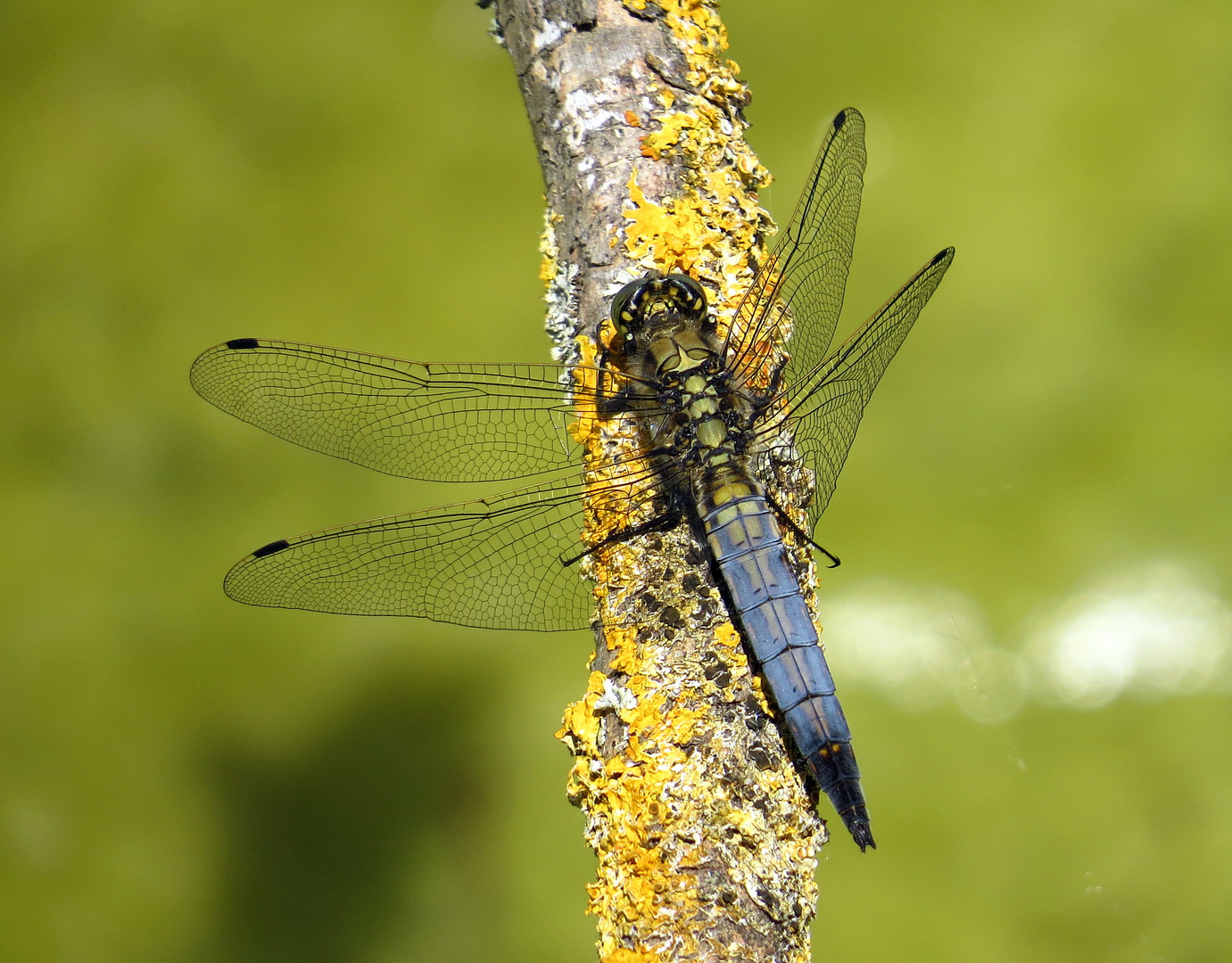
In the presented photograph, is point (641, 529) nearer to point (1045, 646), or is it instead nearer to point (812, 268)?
point (812, 268)

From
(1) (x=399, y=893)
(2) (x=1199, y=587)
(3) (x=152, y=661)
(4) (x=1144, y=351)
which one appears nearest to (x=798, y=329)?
(4) (x=1144, y=351)

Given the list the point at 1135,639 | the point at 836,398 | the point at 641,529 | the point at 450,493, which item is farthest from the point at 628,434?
the point at 1135,639

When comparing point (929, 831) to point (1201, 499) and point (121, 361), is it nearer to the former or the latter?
point (1201, 499)

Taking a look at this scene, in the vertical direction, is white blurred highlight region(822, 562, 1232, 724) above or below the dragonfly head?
below

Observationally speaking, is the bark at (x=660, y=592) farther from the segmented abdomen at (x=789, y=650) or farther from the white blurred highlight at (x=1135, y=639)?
the white blurred highlight at (x=1135, y=639)

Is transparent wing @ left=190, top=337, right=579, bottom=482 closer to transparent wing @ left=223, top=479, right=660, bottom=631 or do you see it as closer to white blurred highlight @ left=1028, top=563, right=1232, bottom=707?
transparent wing @ left=223, top=479, right=660, bottom=631

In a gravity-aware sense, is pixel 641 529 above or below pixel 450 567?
below

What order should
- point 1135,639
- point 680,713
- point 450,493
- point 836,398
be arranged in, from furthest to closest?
point 450,493 → point 1135,639 → point 836,398 → point 680,713

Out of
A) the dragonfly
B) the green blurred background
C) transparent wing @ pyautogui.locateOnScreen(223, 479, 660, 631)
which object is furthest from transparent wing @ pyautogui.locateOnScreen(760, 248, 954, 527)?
the green blurred background
